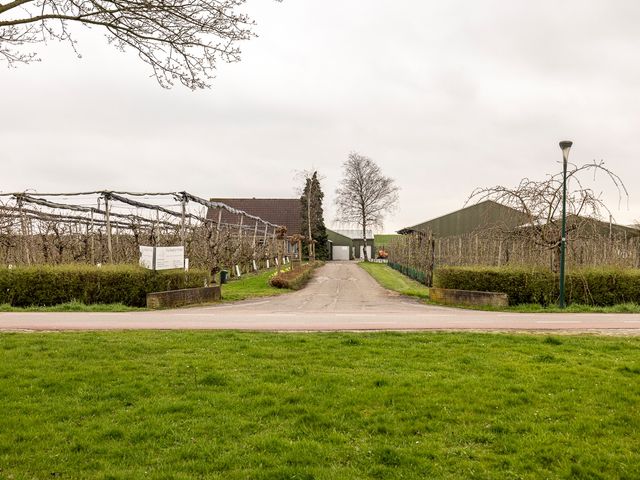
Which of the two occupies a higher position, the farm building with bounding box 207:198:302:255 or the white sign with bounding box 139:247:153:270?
the farm building with bounding box 207:198:302:255

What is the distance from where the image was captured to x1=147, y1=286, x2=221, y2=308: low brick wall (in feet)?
53.9

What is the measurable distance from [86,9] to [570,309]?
15.3 metres

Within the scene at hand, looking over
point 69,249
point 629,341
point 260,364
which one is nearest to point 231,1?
point 260,364

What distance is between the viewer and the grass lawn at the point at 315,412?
4.06 metres

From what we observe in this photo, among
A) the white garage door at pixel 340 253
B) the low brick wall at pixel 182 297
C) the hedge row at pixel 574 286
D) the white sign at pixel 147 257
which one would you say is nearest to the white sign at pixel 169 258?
the white sign at pixel 147 257

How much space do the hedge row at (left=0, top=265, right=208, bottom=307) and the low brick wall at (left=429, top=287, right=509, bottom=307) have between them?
1019 centimetres

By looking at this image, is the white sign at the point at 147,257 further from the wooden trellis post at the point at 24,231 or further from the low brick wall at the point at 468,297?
the low brick wall at the point at 468,297

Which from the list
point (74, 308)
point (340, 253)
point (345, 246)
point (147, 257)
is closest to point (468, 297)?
point (147, 257)

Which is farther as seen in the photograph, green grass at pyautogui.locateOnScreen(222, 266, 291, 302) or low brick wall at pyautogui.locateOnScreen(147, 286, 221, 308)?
green grass at pyautogui.locateOnScreen(222, 266, 291, 302)

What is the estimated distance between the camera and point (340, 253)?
87.6m

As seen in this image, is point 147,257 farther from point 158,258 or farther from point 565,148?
point 565,148

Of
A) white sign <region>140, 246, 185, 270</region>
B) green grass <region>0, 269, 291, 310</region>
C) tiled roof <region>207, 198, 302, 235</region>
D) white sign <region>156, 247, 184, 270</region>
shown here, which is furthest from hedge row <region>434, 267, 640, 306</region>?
tiled roof <region>207, 198, 302, 235</region>

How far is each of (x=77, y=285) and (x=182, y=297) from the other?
3.39m

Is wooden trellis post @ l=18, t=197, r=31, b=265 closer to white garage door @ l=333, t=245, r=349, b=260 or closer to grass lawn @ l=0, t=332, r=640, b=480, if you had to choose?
grass lawn @ l=0, t=332, r=640, b=480
